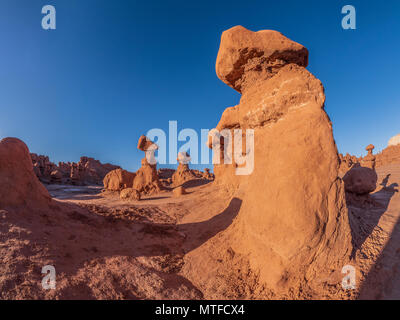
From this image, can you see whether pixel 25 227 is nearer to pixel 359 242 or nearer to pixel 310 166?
pixel 310 166

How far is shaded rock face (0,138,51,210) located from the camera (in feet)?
11.1

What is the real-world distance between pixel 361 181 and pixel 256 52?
4.87m

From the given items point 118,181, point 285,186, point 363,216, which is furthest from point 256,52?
point 118,181

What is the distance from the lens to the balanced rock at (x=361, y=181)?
16.5 feet

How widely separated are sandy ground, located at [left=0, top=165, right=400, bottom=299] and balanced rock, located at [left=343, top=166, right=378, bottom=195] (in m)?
0.46

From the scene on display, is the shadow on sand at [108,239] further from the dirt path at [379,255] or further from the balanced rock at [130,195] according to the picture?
the balanced rock at [130,195]

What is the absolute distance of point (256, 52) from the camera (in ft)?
13.4

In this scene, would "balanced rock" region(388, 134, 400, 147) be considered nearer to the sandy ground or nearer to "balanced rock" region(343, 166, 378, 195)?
"balanced rock" region(343, 166, 378, 195)

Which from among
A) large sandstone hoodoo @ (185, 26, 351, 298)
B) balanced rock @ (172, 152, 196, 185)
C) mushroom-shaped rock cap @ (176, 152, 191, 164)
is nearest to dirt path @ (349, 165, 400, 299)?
large sandstone hoodoo @ (185, 26, 351, 298)

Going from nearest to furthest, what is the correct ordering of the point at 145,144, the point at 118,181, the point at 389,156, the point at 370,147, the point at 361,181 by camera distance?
the point at 361,181 < the point at 118,181 < the point at 145,144 < the point at 370,147 < the point at 389,156

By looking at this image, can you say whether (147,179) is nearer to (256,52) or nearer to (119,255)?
(119,255)

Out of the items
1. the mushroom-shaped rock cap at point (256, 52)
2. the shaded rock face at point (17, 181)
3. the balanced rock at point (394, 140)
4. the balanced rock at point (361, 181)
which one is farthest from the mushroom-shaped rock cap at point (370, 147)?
the shaded rock face at point (17, 181)

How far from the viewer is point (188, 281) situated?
3092 millimetres

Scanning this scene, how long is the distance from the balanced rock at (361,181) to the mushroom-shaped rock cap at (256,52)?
3.77m
